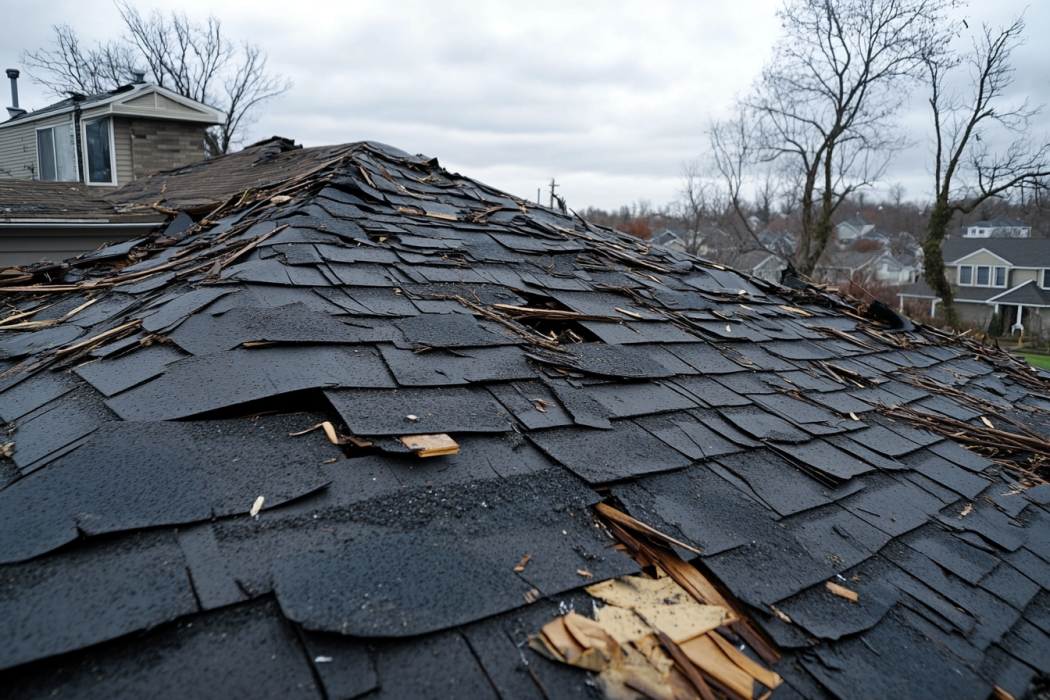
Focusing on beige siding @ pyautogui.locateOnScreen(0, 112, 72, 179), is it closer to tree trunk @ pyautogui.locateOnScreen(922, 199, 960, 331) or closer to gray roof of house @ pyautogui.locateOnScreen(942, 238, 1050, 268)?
tree trunk @ pyautogui.locateOnScreen(922, 199, 960, 331)

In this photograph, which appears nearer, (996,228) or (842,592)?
(842,592)

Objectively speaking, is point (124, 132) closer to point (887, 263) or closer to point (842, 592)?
point (842, 592)

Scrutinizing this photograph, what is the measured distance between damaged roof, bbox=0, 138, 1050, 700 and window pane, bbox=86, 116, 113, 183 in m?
12.8

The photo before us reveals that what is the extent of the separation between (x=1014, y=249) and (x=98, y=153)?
4876 centimetres

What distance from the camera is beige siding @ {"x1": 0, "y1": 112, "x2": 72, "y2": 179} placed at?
52.9ft

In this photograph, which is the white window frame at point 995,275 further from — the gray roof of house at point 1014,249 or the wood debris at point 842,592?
the wood debris at point 842,592

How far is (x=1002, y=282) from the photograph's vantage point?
38750mm

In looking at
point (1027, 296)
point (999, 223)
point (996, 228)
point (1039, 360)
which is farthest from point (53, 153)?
point (999, 223)

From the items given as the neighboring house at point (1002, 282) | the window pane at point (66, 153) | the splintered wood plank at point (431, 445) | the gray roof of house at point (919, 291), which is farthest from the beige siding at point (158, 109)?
the gray roof of house at point (919, 291)

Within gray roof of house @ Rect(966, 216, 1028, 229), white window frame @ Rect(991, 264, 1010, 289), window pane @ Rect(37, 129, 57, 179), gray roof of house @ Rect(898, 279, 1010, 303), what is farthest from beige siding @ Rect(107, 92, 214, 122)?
gray roof of house @ Rect(966, 216, 1028, 229)

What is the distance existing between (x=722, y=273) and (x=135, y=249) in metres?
4.93

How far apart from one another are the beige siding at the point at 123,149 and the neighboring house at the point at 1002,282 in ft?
123

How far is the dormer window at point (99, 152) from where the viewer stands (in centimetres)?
1396

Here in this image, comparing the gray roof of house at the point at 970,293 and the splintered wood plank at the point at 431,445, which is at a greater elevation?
the splintered wood plank at the point at 431,445
